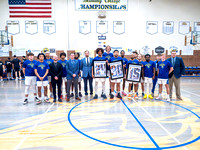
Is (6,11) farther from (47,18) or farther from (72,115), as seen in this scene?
(72,115)

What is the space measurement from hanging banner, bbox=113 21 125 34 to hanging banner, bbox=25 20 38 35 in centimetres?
684

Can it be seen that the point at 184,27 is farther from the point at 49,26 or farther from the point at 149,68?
the point at 49,26

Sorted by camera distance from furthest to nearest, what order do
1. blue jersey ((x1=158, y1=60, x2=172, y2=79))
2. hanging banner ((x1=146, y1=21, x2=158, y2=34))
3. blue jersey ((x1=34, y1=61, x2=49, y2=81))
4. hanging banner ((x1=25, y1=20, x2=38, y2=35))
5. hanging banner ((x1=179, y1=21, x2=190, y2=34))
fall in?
1. hanging banner ((x1=179, y1=21, x2=190, y2=34))
2. hanging banner ((x1=146, y1=21, x2=158, y2=34))
3. hanging banner ((x1=25, y1=20, x2=38, y2=35))
4. blue jersey ((x1=158, y1=60, x2=172, y2=79))
5. blue jersey ((x1=34, y1=61, x2=49, y2=81))

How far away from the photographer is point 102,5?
39.9ft

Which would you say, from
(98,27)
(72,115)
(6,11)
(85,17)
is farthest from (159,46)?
(6,11)

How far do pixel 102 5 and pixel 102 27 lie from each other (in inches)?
72.1

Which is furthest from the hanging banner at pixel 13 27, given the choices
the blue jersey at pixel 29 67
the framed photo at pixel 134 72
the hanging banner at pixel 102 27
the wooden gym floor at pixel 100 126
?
the framed photo at pixel 134 72

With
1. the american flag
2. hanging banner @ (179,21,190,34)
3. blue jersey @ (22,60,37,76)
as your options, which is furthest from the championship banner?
blue jersey @ (22,60,37,76)

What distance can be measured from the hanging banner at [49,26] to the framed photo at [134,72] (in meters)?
9.28

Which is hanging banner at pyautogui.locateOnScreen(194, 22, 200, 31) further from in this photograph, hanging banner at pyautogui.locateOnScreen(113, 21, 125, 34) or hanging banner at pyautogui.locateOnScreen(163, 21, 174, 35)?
hanging banner at pyautogui.locateOnScreen(113, 21, 125, 34)

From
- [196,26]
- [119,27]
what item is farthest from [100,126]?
[196,26]

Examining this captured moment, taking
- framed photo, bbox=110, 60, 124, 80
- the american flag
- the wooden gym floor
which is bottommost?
the wooden gym floor

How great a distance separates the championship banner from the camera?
12055 mm

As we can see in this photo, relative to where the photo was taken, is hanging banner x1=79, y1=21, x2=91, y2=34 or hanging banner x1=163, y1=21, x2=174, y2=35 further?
hanging banner x1=163, y1=21, x2=174, y2=35
